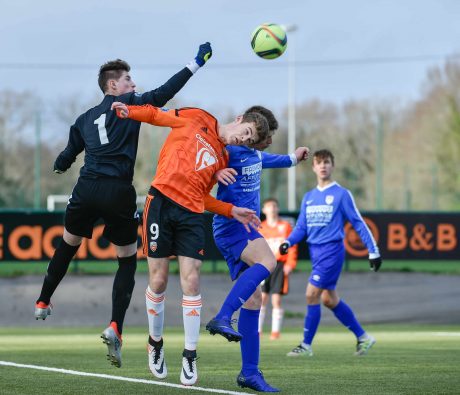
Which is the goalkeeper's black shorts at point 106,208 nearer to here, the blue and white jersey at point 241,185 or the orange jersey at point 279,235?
the blue and white jersey at point 241,185

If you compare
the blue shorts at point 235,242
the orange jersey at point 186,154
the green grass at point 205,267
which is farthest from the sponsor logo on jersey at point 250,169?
the green grass at point 205,267

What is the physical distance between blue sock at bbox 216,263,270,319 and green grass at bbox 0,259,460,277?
14009mm

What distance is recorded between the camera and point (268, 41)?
9.42 meters

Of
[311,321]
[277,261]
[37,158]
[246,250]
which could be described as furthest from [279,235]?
[37,158]

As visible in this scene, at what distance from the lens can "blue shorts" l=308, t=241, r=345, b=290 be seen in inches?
484

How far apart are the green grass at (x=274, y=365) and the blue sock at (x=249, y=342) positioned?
0.65ft

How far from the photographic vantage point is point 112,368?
31.0 feet

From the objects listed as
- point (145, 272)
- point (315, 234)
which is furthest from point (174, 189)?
point (145, 272)

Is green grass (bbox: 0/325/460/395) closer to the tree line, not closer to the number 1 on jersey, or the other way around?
the number 1 on jersey

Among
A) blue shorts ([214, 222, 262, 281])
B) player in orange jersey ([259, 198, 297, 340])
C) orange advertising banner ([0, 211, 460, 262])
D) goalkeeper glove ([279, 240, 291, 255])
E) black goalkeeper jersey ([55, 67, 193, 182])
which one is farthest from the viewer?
orange advertising banner ([0, 211, 460, 262])

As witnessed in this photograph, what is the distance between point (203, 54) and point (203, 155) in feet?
2.99

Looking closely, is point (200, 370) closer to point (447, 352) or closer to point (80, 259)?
point (447, 352)

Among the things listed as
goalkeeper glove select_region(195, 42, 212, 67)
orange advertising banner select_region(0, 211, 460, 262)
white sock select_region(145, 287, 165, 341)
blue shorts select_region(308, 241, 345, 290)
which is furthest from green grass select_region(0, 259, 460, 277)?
goalkeeper glove select_region(195, 42, 212, 67)

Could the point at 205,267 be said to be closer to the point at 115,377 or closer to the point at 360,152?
the point at 115,377
